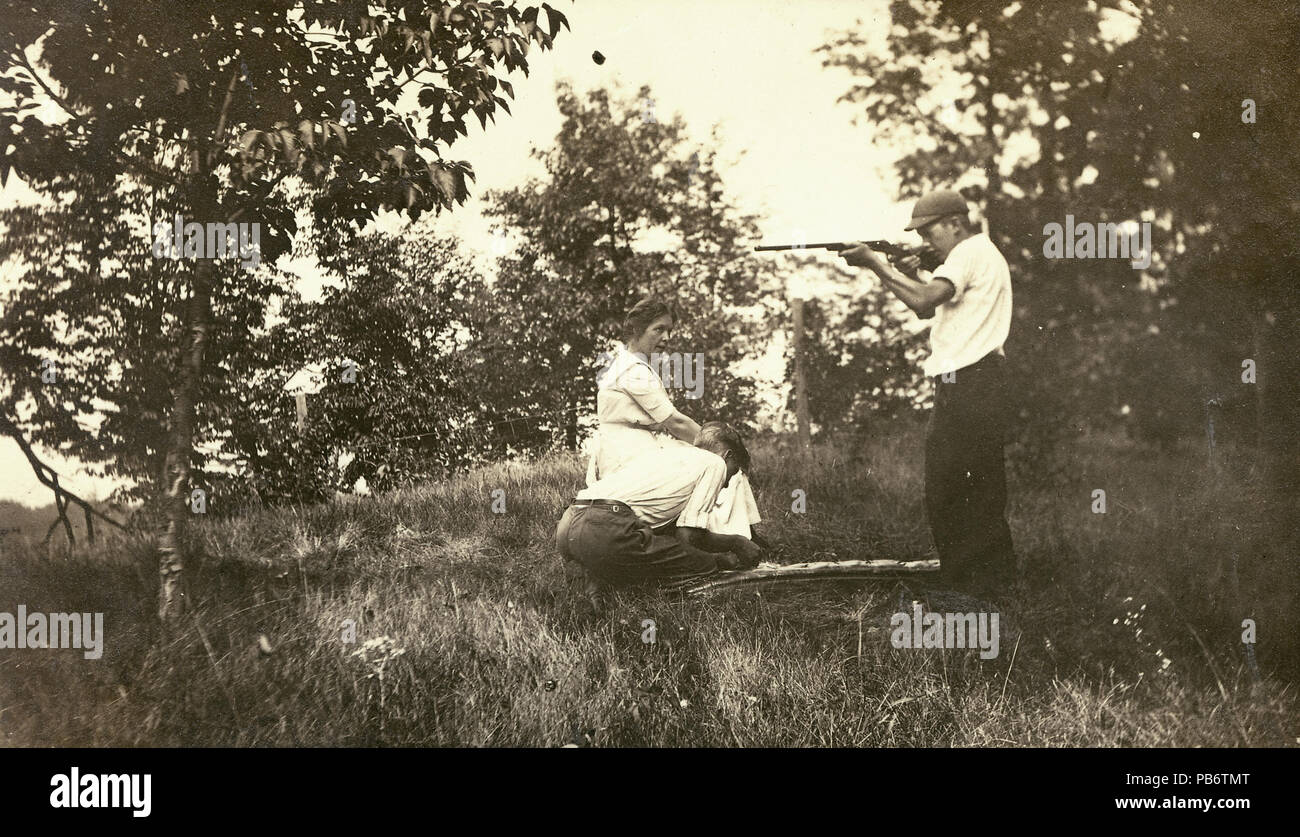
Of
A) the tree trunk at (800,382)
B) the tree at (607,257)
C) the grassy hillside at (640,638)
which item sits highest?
the tree at (607,257)

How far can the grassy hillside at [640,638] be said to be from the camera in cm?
340

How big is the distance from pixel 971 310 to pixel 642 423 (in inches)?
63.6

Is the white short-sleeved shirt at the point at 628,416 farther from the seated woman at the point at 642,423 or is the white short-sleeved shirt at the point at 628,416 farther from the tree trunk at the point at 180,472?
the tree trunk at the point at 180,472

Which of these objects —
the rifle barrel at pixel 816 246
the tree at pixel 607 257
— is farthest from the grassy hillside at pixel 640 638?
the rifle barrel at pixel 816 246

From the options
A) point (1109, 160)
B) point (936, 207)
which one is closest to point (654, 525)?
point (936, 207)

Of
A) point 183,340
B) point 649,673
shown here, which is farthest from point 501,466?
point 183,340

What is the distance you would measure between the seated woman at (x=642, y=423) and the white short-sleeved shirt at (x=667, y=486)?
0.04 m

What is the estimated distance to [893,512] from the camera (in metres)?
3.73

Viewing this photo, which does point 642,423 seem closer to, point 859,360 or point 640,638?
point 640,638

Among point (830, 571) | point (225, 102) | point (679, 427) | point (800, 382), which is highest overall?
point (225, 102)

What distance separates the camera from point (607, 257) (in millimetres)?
3744

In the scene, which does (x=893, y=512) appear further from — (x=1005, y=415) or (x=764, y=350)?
(x=764, y=350)

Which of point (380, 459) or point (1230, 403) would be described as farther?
point (1230, 403)
